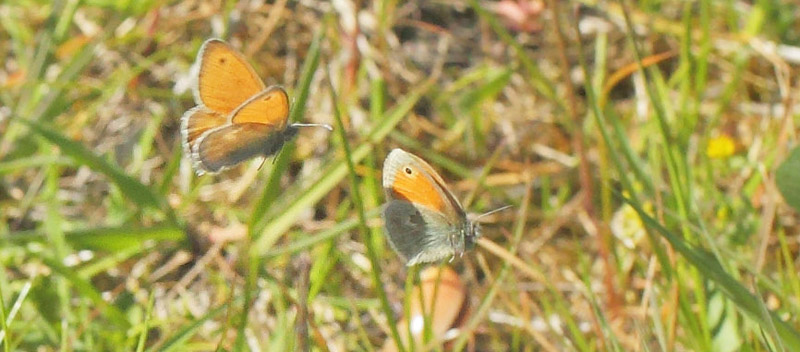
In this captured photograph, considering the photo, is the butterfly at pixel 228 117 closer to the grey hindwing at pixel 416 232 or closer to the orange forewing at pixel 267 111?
the orange forewing at pixel 267 111

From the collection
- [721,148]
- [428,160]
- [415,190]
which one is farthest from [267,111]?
[721,148]

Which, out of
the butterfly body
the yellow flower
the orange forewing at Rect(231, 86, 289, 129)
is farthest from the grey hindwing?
the yellow flower

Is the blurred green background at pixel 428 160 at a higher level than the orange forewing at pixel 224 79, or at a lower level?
lower

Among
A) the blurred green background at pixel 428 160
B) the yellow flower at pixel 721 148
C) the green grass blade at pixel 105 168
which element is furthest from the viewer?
the yellow flower at pixel 721 148

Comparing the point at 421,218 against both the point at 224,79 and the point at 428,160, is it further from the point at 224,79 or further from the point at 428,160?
the point at 428,160

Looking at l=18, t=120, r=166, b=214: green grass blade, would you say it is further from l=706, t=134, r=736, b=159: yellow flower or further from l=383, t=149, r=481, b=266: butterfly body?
l=706, t=134, r=736, b=159: yellow flower

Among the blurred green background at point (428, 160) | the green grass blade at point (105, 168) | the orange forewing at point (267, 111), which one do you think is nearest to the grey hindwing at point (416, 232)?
the blurred green background at point (428, 160)

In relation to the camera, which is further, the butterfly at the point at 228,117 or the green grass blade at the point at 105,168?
the green grass blade at the point at 105,168

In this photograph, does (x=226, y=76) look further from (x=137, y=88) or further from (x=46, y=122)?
(x=137, y=88)
